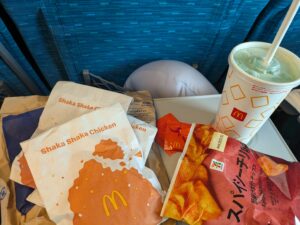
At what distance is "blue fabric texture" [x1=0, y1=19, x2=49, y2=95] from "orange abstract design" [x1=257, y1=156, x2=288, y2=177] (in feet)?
2.54

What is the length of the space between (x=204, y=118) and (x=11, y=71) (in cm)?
69

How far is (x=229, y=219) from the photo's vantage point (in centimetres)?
40

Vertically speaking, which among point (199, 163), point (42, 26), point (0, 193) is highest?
point (42, 26)

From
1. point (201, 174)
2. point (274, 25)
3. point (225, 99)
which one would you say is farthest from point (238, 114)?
point (274, 25)

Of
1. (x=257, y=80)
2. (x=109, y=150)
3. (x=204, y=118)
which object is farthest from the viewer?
(x=204, y=118)

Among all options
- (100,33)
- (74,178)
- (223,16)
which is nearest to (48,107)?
(74,178)

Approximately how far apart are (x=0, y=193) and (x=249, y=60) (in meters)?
0.60

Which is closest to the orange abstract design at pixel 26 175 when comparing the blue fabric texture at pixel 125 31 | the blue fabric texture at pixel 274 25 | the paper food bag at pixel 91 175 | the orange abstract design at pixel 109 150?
the paper food bag at pixel 91 175

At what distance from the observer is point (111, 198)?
1.43 ft

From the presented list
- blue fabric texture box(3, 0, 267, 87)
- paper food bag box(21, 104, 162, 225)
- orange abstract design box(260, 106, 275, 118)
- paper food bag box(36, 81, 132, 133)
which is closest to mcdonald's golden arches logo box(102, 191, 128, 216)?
paper food bag box(21, 104, 162, 225)

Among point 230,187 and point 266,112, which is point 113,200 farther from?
point 266,112

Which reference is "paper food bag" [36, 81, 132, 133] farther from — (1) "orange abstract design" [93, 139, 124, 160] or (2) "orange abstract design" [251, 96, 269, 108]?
(2) "orange abstract design" [251, 96, 269, 108]

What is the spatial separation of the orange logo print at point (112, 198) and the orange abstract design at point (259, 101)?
26cm

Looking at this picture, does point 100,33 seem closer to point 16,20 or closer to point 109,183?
point 16,20
